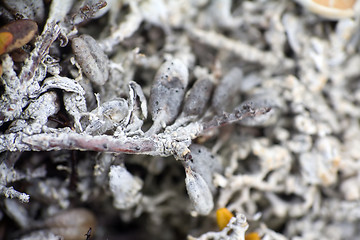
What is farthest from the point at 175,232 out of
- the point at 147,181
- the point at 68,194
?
the point at 68,194

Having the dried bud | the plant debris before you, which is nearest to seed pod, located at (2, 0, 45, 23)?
the plant debris

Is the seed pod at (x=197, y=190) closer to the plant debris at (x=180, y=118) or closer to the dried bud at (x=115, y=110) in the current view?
the plant debris at (x=180, y=118)

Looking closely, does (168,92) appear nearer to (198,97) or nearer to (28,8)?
(198,97)

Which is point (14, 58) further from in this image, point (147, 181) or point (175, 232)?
point (175, 232)

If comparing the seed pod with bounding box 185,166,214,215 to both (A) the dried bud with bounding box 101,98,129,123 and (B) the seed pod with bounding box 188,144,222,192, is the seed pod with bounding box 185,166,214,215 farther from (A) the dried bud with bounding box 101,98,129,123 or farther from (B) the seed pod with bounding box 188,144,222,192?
(A) the dried bud with bounding box 101,98,129,123

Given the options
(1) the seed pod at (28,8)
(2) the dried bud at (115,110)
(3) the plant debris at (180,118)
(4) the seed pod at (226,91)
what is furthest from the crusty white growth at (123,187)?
(1) the seed pod at (28,8)
